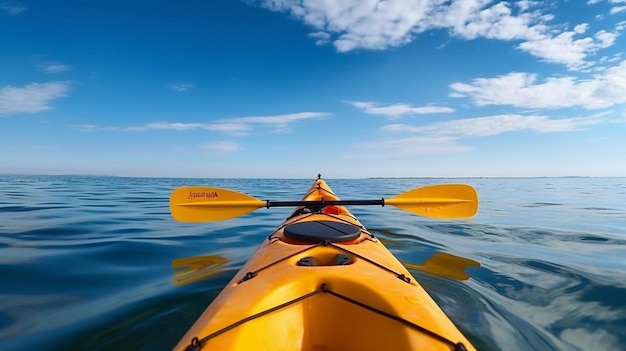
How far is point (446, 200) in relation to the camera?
559cm

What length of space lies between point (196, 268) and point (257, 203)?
4.77ft

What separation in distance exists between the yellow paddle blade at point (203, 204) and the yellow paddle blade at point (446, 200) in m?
2.95

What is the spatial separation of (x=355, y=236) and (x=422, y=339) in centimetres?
157

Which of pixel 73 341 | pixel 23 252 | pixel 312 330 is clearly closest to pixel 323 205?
pixel 312 330

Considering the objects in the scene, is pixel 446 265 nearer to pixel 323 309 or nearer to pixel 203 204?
pixel 323 309

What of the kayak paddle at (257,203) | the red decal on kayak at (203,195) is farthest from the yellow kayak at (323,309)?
the red decal on kayak at (203,195)

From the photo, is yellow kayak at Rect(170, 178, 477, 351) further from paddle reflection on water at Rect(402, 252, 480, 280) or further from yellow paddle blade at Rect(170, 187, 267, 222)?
yellow paddle blade at Rect(170, 187, 267, 222)

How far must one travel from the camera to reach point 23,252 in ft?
16.2

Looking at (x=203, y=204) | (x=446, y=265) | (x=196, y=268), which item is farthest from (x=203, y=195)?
(x=446, y=265)

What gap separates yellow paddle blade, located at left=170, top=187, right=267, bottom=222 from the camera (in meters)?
5.66

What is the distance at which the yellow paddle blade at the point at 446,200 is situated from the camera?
555cm

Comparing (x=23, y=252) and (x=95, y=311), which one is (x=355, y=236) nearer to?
(x=95, y=311)

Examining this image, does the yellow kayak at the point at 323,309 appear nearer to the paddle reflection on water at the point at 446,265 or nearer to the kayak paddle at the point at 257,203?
the paddle reflection on water at the point at 446,265

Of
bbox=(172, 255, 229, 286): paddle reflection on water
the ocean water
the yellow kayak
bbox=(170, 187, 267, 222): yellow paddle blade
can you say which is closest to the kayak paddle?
bbox=(170, 187, 267, 222): yellow paddle blade
